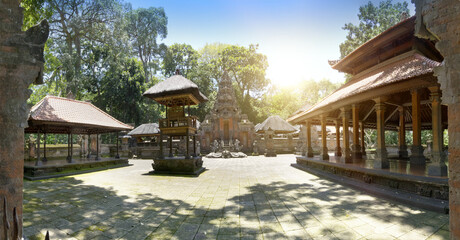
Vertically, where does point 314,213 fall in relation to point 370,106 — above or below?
below

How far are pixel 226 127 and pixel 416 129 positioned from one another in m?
22.1

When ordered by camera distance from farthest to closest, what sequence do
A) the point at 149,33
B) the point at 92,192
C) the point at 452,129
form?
the point at 149,33
the point at 92,192
the point at 452,129

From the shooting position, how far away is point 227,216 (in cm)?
432

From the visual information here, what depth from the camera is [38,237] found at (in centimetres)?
338

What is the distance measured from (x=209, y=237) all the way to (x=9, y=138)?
2.93m

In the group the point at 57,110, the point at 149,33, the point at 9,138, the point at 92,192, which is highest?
the point at 149,33

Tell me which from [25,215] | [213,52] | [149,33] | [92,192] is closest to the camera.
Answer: [25,215]

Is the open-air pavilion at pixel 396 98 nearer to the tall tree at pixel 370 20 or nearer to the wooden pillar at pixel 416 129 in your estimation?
the wooden pillar at pixel 416 129

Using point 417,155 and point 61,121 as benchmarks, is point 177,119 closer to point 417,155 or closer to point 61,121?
point 61,121

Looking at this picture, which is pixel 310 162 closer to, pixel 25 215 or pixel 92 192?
pixel 92 192

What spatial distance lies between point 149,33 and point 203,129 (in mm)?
22449

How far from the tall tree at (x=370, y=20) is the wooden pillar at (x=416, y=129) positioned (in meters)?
21.9

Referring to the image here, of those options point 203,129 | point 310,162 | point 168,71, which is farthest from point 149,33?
point 310,162

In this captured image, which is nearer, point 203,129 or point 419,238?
point 419,238
